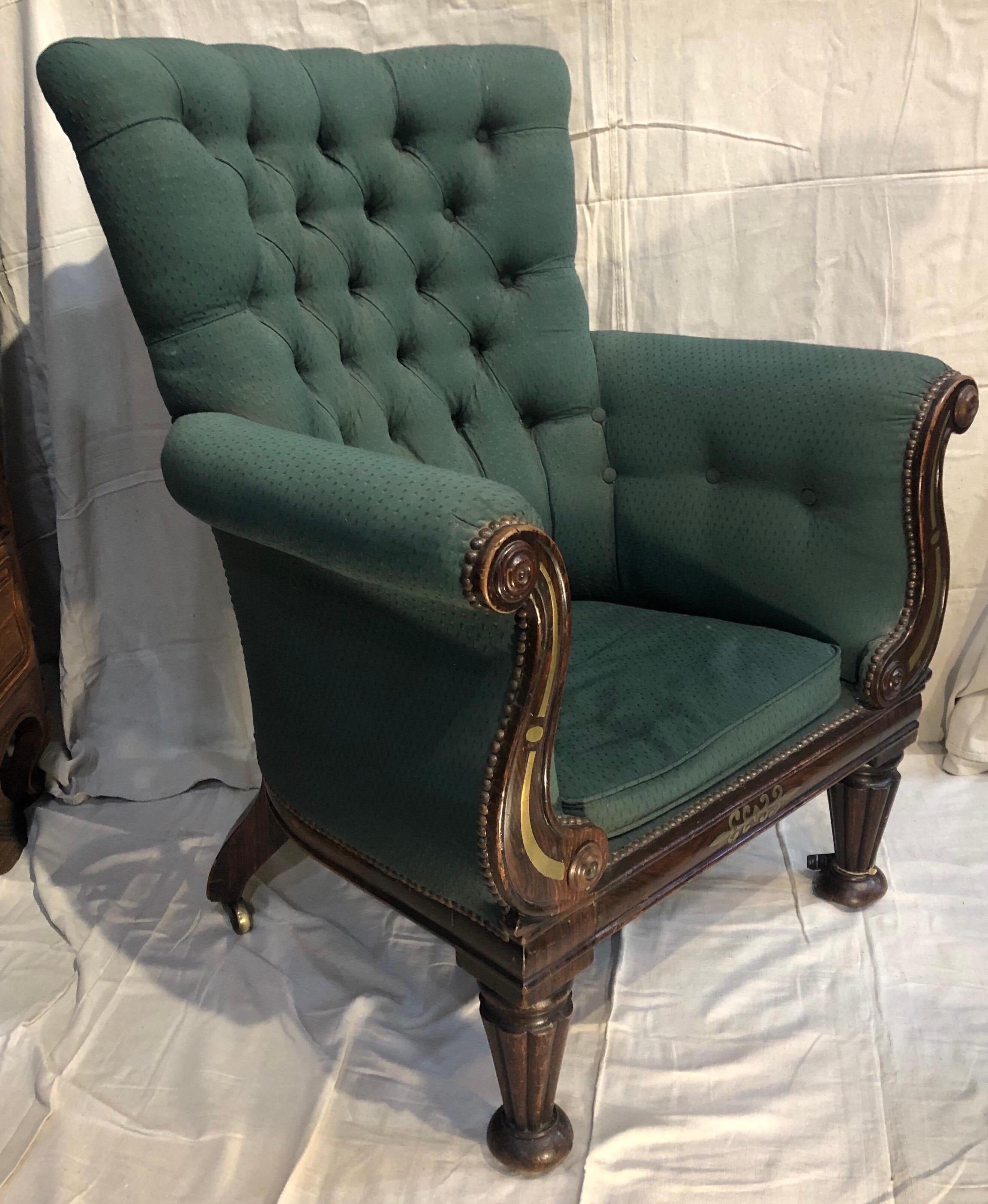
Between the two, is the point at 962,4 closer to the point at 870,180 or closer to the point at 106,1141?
the point at 870,180

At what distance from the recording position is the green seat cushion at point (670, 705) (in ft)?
3.14

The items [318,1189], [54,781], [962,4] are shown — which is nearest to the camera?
[318,1189]

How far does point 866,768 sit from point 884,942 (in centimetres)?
23

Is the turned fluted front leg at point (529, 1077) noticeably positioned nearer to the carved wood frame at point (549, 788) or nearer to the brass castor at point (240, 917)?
the carved wood frame at point (549, 788)

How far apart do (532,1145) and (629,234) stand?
3.95 feet

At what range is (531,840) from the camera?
866 mm

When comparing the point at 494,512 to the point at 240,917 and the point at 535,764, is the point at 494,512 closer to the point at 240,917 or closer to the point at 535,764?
the point at 535,764

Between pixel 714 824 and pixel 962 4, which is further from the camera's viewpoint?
pixel 962 4

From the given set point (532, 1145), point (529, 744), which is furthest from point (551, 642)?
point (532, 1145)

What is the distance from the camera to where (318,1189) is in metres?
1.05

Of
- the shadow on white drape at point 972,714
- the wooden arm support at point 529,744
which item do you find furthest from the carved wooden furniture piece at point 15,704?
the shadow on white drape at point 972,714

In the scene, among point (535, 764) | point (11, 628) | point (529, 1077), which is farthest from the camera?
point (11, 628)

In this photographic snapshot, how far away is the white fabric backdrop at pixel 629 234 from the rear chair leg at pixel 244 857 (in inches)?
14.8

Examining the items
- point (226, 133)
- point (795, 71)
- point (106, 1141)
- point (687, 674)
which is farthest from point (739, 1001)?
point (795, 71)
